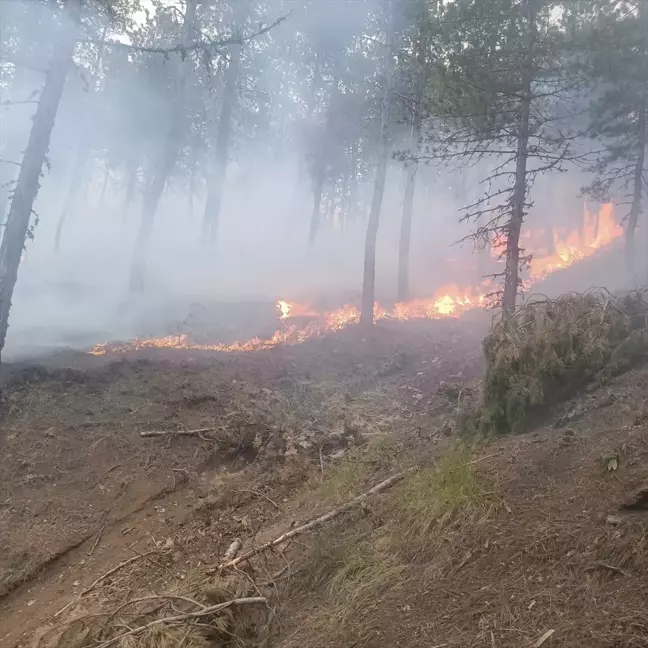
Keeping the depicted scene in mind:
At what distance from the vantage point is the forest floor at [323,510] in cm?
312

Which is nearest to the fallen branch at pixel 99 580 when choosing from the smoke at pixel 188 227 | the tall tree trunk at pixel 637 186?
the smoke at pixel 188 227

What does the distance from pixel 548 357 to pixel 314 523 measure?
3152 mm

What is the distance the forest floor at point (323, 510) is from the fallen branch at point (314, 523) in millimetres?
75

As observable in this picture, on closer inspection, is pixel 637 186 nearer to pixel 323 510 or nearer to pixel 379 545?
pixel 323 510

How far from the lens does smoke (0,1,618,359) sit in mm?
19531

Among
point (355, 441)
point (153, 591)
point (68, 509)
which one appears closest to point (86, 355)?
point (68, 509)

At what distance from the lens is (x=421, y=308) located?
64.2ft

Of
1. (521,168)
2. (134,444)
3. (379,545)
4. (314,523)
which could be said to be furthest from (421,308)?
(379,545)

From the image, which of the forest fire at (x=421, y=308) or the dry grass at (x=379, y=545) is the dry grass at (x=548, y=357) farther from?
the forest fire at (x=421, y=308)

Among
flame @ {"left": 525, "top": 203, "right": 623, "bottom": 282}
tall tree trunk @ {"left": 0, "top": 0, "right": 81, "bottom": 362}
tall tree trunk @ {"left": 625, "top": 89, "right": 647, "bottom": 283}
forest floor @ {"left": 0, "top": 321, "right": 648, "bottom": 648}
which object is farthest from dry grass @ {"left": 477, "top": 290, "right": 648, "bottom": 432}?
flame @ {"left": 525, "top": 203, "right": 623, "bottom": 282}

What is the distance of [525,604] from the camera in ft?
9.77

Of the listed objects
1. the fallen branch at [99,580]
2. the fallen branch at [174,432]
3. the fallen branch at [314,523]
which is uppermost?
the fallen branch at [174,432]

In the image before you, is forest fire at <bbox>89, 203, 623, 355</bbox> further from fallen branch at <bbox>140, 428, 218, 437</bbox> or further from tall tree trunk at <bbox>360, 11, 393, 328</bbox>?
fallen branch at <bbox>140, 428, 218, 437</bbox>

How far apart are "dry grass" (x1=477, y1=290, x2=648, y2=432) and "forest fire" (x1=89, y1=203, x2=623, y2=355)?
5.49 m
